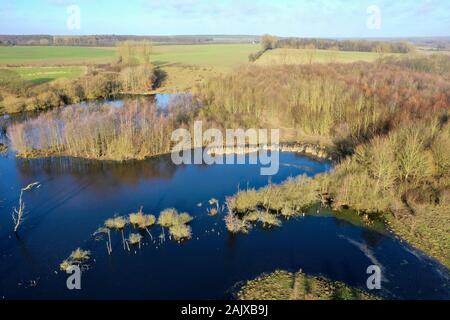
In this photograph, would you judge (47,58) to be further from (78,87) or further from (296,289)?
(296,289)

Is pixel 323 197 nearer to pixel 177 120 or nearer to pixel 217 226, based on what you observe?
pixel 217 226

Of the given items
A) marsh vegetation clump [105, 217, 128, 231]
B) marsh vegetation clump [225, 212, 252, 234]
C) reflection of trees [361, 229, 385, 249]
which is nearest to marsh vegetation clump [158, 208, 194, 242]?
marsh vegetation clump [105, 217, 128, 231]

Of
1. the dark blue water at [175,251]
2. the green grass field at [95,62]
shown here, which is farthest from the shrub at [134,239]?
the green grass field at [95,62]

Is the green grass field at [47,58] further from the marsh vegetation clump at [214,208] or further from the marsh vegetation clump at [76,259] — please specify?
the marsh vegetation clump at [76,259]

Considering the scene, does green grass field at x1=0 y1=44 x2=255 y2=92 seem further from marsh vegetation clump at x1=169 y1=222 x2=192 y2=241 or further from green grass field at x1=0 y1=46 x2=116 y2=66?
marsh vegetation clump at x1=169 y1=222 x2=192 y2=241
